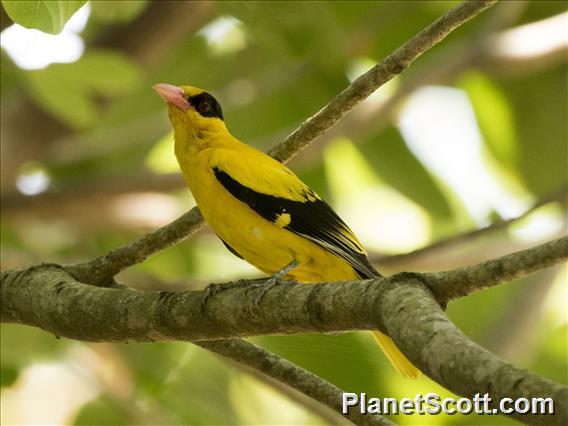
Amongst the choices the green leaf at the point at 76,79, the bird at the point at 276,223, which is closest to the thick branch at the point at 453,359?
the bird at the point at 276,223

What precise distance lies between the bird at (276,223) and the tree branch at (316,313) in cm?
73

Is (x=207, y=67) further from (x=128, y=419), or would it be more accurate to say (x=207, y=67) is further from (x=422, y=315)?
(x=422, y=315)

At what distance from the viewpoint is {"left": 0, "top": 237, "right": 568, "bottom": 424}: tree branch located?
1926 millimetres

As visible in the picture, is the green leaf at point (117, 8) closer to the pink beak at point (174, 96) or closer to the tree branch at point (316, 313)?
the pink beak at point (174, 96)

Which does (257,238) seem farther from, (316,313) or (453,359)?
(453,359)

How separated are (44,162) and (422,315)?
222 inches

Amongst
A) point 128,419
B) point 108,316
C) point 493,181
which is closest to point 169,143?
point 493,181

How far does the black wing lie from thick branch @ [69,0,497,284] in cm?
23

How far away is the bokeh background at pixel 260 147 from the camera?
5.36 metres

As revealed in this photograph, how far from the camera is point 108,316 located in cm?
325

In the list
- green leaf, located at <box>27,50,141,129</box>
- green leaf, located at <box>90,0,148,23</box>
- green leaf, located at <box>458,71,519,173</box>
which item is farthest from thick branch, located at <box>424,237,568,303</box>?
green leaf, located at <box>458,71,519,173</box>

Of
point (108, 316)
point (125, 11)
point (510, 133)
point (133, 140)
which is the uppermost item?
point (510, 133)

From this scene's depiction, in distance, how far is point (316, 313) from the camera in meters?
2.68

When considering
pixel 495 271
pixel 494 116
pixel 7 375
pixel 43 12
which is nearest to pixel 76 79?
pixel 7 375
